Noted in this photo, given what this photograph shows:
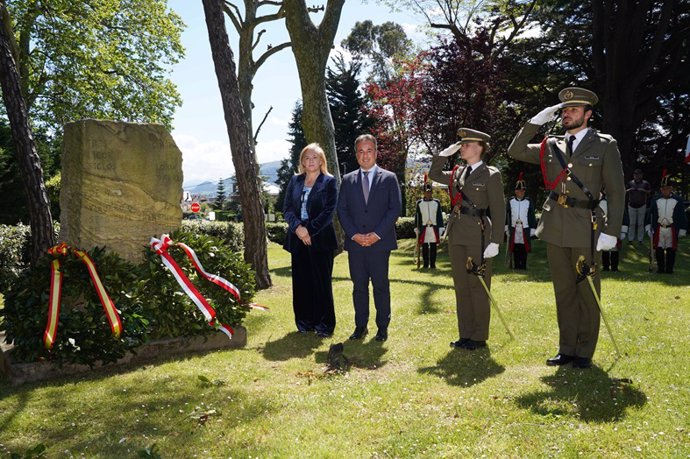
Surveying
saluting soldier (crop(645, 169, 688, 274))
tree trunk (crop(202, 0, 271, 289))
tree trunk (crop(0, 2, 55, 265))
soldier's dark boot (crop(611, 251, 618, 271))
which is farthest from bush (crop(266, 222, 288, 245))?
tree trunk (crop(0, 2, 55, 265))

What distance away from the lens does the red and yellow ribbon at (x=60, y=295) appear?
5.17m

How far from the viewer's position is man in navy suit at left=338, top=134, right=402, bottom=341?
258 inches

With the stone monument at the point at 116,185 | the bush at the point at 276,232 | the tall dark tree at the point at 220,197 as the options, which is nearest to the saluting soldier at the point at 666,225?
the stone monument at the point at 116,185

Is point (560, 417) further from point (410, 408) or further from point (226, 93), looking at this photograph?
point (226, 93)

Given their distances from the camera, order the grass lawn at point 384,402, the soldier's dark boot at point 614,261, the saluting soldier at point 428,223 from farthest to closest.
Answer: the saluting soldier at point 428,223, the soldier's dark boot at point 614,261, the grass lawn at point 384,402

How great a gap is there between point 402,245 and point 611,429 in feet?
66.6

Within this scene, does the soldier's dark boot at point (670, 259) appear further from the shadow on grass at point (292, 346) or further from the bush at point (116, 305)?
the bush at point (116, 305)

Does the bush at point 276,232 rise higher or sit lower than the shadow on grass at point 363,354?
higher

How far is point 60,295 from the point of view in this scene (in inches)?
213

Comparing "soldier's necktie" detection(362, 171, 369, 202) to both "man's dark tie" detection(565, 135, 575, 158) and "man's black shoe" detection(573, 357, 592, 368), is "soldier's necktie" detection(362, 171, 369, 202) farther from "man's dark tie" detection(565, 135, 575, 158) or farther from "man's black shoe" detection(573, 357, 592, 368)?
"man's black shoe" detection(573, 357, 592, 368)

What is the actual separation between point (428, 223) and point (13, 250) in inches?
373

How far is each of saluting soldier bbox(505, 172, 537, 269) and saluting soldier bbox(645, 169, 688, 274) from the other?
252 cm

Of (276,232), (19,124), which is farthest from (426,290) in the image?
(276,232)

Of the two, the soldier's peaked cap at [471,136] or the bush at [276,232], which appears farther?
the bush at [276,232]
